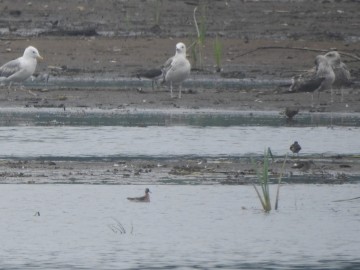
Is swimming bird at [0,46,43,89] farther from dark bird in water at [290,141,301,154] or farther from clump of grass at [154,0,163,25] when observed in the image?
dark bird in water at [290,141,301,154]

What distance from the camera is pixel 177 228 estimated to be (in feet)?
37.6

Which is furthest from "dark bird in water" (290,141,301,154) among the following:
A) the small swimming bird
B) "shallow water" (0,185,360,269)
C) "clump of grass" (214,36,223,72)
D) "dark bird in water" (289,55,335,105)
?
"clump of grass" (214,36,223,72)

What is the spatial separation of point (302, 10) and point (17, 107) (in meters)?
11.9

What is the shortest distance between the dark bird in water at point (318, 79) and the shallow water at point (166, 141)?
7.72 feet

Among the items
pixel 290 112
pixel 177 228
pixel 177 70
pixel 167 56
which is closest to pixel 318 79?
pixel 290 112

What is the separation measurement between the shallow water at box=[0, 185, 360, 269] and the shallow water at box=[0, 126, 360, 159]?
7.41ft

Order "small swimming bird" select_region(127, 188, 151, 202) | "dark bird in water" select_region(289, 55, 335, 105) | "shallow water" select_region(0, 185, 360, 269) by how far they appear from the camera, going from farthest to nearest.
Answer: "dark bird in water" select_region(289, 55, 335, 105) → "small swimming bird" select_region(127, 188, 151, 202) → "shallow water" select_region(0, 185, 360, 269)

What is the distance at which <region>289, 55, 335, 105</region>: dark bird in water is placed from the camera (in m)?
20.3

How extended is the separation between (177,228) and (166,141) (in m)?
5.11

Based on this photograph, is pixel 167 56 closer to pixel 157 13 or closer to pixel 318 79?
pixel 157 13

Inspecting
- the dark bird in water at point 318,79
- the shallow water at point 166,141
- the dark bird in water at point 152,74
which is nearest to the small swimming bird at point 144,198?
the shallow water at point 166,141

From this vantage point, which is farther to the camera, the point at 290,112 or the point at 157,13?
the point at 157,13

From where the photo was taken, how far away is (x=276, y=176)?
548 inches

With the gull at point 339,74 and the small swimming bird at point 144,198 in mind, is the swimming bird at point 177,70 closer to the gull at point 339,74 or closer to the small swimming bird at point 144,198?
the gull at point 339,74
